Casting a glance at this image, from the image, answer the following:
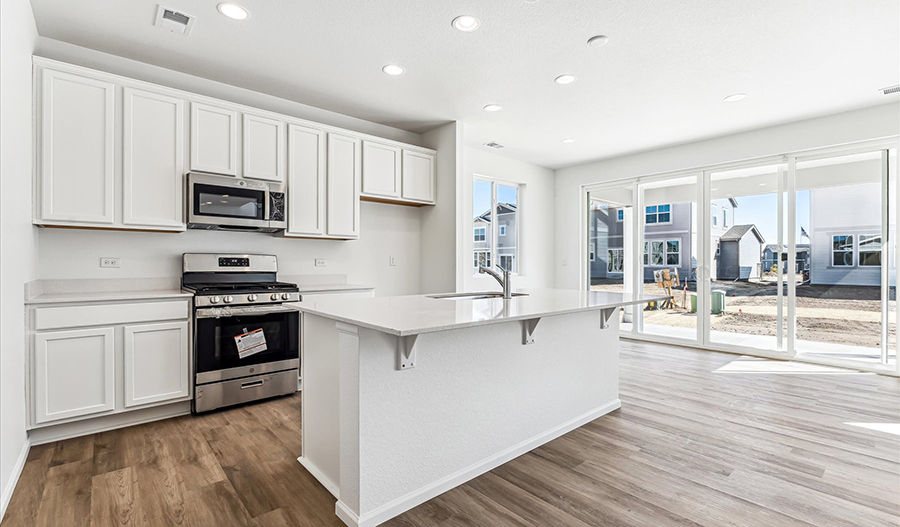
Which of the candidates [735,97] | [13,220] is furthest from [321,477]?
[735,97]

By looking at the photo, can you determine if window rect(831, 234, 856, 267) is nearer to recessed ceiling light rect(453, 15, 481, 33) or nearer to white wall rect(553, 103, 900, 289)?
white wall rect(553, 103, 900, 289)

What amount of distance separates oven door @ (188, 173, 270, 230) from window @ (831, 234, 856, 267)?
5.66m

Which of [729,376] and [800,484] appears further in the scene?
[729,376]

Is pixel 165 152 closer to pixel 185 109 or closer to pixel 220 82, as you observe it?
pixel 185 109

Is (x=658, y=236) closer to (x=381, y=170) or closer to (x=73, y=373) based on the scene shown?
(x=381, y=170)

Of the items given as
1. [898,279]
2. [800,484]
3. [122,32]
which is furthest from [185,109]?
[898,279]

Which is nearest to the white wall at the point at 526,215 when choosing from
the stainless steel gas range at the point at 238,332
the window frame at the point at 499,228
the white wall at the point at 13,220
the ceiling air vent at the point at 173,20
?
the window frame at the point at 499,228

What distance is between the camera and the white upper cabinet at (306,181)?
12.3ft

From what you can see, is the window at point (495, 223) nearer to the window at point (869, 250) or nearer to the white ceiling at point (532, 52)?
the white ceiling at point (532, 52)

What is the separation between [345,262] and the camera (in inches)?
175

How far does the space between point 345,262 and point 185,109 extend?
6.31 feet

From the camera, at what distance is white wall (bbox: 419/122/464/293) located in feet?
15.1

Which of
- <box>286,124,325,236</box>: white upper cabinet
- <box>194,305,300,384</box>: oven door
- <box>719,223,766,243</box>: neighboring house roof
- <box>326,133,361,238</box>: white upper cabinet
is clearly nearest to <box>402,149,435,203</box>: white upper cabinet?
<box>326,133,361,238</box>: white upper cabinet

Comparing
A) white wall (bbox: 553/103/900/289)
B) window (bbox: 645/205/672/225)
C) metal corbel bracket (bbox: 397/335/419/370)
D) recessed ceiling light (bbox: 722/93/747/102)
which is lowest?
metal corbel bracket (bbox: 397/335/419/370)
